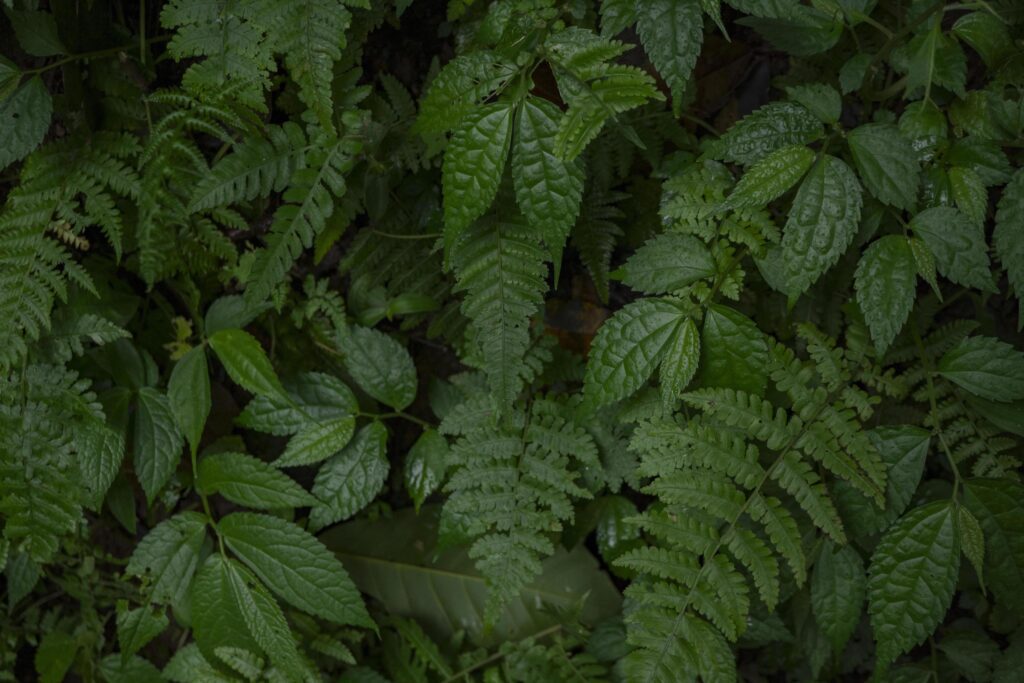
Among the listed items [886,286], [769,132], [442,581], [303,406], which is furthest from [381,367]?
[886,286]

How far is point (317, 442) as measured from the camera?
233cm

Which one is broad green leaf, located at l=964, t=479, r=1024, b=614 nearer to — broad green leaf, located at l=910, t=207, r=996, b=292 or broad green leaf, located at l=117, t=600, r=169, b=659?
broad green leaf, located at l=910, t=207, r=996, b=292

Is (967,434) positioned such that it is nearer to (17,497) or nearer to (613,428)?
(613,428)

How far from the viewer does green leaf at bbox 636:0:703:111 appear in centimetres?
167

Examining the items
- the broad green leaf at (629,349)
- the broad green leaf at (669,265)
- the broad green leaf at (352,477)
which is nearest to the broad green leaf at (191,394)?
the broad green leaf at (352,477)

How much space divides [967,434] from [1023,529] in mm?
267

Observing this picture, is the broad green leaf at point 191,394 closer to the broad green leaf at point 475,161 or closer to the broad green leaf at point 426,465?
the broad green leaf at point 426,465

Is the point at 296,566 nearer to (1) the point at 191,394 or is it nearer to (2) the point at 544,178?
(1) the point at 191,394

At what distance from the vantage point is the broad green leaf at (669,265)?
6.28 ft

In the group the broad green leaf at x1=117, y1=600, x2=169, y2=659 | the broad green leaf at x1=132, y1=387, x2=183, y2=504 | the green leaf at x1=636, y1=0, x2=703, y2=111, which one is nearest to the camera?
the green leaf at x1=636, y1=0, x2=703, y2=111

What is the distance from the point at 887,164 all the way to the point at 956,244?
0.80ft

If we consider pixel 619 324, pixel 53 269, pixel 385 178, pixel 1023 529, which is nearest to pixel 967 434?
pixel 1023 529

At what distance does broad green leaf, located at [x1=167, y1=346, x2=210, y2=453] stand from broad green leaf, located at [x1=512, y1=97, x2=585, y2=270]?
1.14m

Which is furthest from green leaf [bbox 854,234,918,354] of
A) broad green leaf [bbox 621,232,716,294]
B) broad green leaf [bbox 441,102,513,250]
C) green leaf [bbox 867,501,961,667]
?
broad green leaf [bbox 441,102,513,250]
